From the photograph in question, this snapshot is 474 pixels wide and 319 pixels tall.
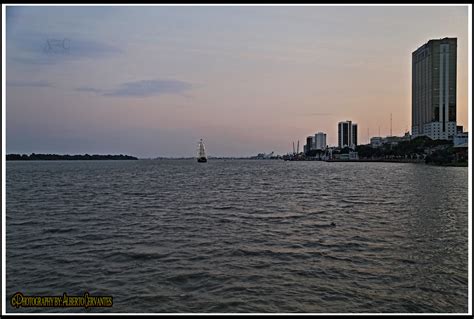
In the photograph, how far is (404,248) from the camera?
12.7 metres

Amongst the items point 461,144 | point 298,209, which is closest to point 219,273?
point 298,209

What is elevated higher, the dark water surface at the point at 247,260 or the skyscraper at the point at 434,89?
the skyscraper at the point at 434,89

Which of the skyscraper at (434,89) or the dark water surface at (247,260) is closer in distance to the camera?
the dark water surface at (247,260)

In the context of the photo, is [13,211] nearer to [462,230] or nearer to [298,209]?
[298,209]

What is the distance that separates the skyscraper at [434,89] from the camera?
126 meters

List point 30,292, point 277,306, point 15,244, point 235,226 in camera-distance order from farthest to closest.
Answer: point 235,226 < point 15,244 < point 30,292 < point 277,306

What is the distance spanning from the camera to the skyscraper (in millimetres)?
126250

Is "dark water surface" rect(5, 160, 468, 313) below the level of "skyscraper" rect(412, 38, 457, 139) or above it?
below

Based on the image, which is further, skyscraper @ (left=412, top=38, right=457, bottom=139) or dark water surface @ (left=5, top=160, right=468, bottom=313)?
skyscraper @ (left=412, top=38, right=457, bottom=139)

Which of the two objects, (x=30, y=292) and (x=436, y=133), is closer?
(x=30, y=292)

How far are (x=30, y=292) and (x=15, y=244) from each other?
541 centimetres

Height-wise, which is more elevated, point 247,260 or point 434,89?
point 434,89

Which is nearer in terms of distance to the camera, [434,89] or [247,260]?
[247,260]

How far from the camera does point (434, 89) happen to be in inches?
5330
